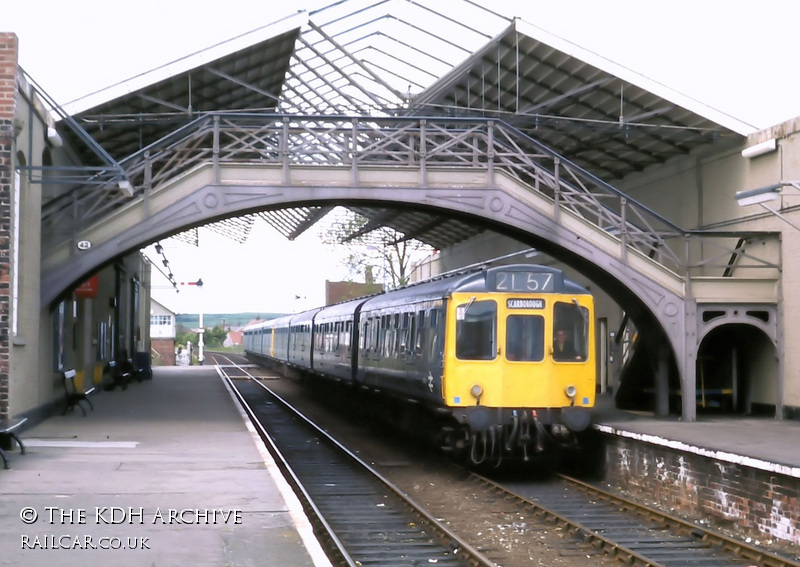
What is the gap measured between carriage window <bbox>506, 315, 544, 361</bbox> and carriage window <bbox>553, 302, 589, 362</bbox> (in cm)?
22

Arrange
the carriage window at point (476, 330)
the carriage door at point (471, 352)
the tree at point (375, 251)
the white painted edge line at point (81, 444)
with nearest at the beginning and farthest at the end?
the carriage door at point (471, 352), the carriage window at point (476, 330), the white painted edge line at point (81, 444), the tree at point (375, 251)

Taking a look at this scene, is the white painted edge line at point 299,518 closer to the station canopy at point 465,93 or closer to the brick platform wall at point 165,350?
the station canopy at point 465,93

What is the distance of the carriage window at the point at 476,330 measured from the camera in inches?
518

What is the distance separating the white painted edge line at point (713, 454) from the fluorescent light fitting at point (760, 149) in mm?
5717

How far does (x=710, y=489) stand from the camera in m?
11.3

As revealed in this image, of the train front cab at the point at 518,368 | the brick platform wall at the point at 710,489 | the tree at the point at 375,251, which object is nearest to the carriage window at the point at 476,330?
the train front cab at the point at 518,368

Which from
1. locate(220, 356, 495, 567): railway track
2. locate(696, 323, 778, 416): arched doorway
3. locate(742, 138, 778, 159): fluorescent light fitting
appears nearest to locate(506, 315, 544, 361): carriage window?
locate(220, 356, 495, 567): railway track

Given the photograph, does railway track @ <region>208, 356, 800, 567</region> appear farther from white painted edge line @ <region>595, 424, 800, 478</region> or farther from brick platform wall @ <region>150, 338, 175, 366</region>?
brick platform wall @ <region>150, 338, 175, 366</region>

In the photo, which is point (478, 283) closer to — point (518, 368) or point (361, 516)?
point (518, 368)

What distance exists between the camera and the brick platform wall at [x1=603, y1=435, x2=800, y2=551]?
9.91 meters

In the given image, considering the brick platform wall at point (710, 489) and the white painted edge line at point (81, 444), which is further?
the white painted edge line at point (81, 444)

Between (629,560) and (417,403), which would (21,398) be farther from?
(629,560)

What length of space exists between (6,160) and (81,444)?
13.0ft

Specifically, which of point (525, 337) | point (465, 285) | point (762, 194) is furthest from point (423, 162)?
point (762, 194)
